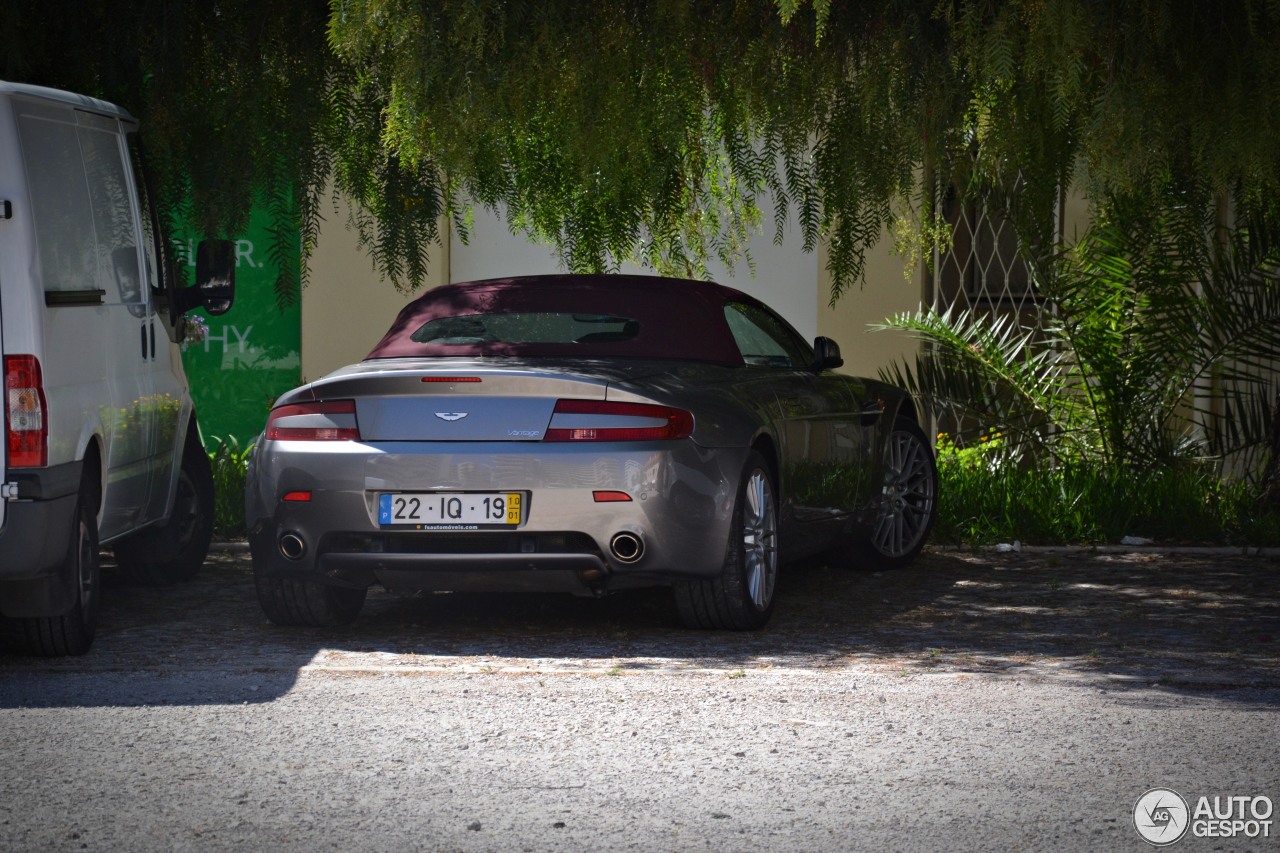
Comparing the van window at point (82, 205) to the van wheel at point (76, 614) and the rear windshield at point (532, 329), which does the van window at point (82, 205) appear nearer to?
the van wheel at point (76, 614)

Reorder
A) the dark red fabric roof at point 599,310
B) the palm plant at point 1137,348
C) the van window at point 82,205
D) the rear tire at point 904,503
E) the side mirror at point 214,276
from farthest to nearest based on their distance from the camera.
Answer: the palm plant at point 1137,348 → the rear tire at point 904,503 → the side mirror at point 214,276 → the dark red fabric roof at point 599,310 → the van window at point 82,205

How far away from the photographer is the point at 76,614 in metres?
6.82

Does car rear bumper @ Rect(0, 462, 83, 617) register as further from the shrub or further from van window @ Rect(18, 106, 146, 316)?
the shrub

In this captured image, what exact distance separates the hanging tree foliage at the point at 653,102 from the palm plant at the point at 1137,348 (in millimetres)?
2892

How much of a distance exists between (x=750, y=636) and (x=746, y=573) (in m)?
0.27

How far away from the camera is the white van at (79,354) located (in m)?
6.35

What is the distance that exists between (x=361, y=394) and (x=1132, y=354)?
6.44 meters

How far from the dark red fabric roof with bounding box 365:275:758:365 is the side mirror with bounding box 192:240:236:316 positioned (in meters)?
0.80

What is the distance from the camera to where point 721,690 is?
6156mm

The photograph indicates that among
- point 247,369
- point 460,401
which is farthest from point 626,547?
point 247,369

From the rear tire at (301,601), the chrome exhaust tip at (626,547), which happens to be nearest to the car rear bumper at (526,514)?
the chrome exhaust tip at (626,547)

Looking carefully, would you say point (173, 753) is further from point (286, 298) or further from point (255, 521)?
point (286, 298)

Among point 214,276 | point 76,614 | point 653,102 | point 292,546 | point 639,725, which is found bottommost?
point 639,725

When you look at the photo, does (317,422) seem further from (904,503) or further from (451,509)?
(904,503)
